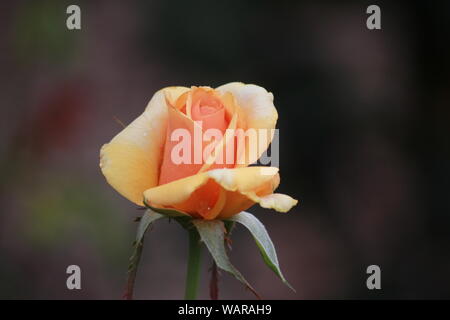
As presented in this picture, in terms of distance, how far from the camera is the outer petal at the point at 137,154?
607mm

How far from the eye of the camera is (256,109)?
642mm

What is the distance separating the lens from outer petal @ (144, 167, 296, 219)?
56 cm

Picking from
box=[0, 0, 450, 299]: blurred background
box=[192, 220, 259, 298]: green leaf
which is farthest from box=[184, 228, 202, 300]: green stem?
box=[0, 0, 450, 299]: blurred background

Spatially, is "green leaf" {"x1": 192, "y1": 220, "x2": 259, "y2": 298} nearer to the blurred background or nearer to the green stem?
the green stem

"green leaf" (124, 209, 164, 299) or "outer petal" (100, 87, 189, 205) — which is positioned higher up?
"outer petal" (100, 87, 189, 205)

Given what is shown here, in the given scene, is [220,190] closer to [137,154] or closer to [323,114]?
[137,154]

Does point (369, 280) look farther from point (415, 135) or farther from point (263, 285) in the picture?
point (415, 135)

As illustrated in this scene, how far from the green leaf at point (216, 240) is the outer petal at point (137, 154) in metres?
0.06

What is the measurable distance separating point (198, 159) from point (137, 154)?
7cm

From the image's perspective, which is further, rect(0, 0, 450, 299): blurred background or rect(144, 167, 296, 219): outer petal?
rect(0, 0, 450, 299): blurred background

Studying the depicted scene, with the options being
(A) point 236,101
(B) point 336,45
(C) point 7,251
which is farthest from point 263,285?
(A) point 236,101

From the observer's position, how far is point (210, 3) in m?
2.24

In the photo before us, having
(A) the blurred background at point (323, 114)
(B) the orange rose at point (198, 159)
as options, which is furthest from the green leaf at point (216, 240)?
(A) the blurred background at point (323, 114)

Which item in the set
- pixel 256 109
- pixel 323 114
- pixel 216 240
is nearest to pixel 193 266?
pixel 216 240
